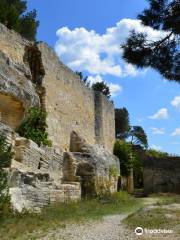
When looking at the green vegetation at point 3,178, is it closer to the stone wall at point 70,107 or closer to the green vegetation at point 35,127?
the green vegetation at point 35,127

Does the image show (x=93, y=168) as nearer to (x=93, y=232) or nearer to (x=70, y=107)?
(x=70, y=107)

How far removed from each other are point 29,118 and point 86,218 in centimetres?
566

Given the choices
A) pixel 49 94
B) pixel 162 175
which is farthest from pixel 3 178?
pixel 162 175

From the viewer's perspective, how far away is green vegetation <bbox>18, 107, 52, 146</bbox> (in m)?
14.1

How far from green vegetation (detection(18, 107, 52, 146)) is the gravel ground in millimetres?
5903

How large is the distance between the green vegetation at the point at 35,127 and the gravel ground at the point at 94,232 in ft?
19.4

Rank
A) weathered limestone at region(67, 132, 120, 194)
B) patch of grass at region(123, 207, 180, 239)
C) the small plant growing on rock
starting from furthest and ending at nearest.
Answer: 1. the small plant growing on rock
2. weathered limestone at region(67, 132, 120, 194)
3. patch of grass at region(123, 207, 180, 239)

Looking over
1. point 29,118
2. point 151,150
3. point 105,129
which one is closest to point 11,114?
point 29,118

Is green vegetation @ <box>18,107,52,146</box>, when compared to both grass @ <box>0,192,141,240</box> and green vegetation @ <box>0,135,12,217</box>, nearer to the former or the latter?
grass @ <box>0,192,141,240</box>

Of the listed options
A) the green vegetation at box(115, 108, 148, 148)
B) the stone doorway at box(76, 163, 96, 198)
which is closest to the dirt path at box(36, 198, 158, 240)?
the stone doorway at box(76, 163, 96, 198)

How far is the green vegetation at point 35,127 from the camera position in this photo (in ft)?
46.1

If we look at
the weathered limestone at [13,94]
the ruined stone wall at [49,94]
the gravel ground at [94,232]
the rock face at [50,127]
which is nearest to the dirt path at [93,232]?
the gravel ground at [94,232]

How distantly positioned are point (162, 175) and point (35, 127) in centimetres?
1131

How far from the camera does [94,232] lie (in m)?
7.73
